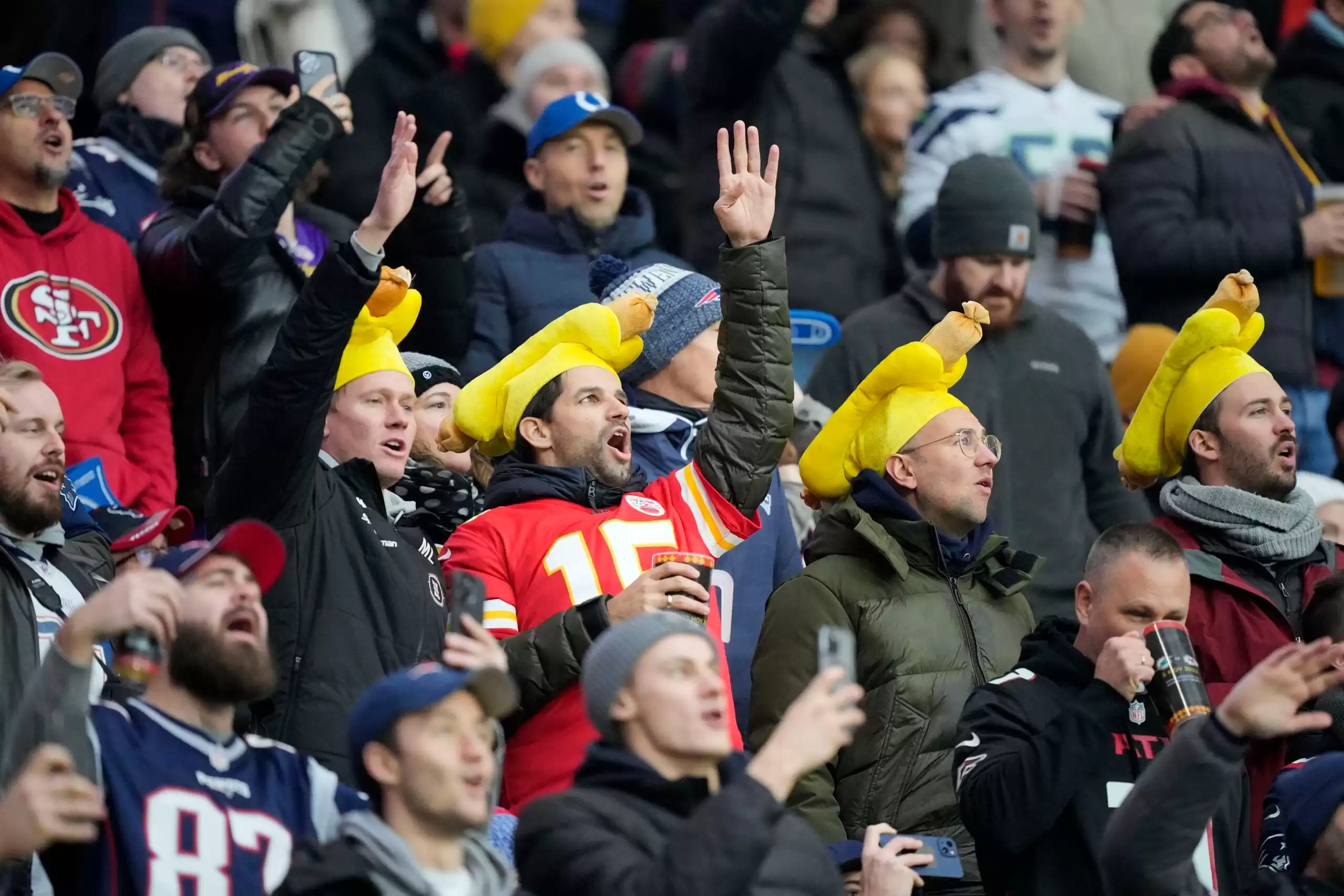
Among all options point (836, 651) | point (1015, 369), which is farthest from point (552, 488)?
point (1015, 369)

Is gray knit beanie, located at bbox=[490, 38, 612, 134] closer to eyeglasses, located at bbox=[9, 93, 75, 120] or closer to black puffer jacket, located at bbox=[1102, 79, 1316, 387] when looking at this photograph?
black puffer jacket, located at bbox=[1102, 79, 1316, 387]

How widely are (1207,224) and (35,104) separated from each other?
4.41 metres

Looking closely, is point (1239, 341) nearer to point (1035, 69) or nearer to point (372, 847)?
point (1035, 69)

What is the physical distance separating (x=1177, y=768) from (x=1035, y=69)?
5689mm

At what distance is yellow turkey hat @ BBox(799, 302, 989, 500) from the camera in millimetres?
7414

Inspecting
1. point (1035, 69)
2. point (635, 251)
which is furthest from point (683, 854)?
point (1035, 69)

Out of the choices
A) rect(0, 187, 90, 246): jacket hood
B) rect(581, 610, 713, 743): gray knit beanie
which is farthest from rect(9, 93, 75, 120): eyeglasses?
rect(581, 610, 713, 743): gray knit beanie

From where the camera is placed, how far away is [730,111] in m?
10.0

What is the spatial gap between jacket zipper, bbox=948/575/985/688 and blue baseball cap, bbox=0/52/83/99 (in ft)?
10.8

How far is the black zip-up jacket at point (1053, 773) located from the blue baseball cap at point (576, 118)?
3370 mm

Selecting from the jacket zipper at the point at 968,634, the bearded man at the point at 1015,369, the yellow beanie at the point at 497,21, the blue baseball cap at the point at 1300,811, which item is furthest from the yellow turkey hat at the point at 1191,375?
the yellow beanie at the point at 497,21

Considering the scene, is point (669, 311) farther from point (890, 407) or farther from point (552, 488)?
point (552, 488)

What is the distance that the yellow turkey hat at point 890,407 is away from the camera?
7414mm

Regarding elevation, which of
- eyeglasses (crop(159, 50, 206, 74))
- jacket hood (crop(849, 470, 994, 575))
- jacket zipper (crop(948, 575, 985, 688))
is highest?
eyeglasses (crop(159, 50, 206, 74))
